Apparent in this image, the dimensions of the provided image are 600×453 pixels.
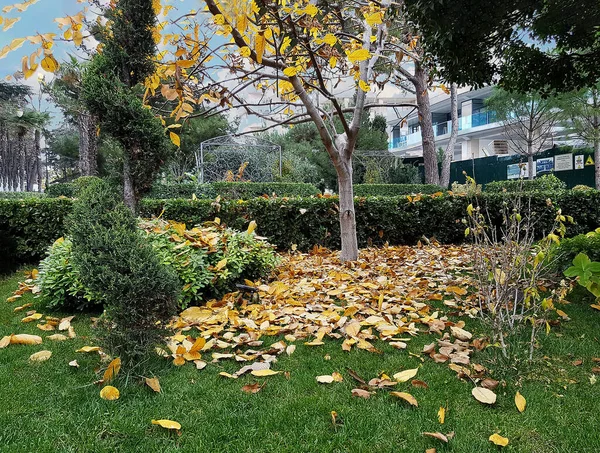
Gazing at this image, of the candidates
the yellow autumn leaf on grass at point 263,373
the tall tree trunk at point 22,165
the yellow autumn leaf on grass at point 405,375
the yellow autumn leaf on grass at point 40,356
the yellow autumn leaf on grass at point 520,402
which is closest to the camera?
the yellow autumn leaf on grass at point 520,402

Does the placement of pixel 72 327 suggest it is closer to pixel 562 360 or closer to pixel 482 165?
pixel 562 360

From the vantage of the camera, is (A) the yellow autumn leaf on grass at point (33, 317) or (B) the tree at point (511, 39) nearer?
(B) the tree at point (511, 39)

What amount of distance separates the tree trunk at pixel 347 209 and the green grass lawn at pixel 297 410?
2.57m

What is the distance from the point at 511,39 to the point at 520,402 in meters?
3.30

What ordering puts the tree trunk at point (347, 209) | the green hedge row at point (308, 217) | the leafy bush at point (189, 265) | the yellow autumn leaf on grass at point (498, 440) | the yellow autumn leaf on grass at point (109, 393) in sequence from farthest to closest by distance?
the green hedge row at point (308, 217), the tree trunk at point (347, 209), the leafy bush at point (189, 265), the yellow autumn leaf on grass at point (109, 393), the yellow autumn leaf on grass at point (498, 440)

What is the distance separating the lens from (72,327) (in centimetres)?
303

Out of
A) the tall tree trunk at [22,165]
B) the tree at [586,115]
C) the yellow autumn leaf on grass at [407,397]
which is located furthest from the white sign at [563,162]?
the tall tree trunk at [22,165]

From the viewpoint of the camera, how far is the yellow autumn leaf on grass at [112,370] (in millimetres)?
2066

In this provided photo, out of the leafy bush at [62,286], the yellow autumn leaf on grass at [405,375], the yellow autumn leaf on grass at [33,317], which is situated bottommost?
the yellow autumn leaf on grass at [405,375]

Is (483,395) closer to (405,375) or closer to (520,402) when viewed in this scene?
(520,402)

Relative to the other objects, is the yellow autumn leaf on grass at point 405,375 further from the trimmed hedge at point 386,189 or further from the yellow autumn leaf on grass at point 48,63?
the trimmed hedge at point 386,189

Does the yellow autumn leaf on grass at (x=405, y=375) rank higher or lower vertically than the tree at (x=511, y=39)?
lower

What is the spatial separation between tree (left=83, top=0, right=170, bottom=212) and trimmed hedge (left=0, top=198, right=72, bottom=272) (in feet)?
7.91

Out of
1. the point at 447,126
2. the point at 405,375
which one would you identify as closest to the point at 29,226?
the point at 405,375
